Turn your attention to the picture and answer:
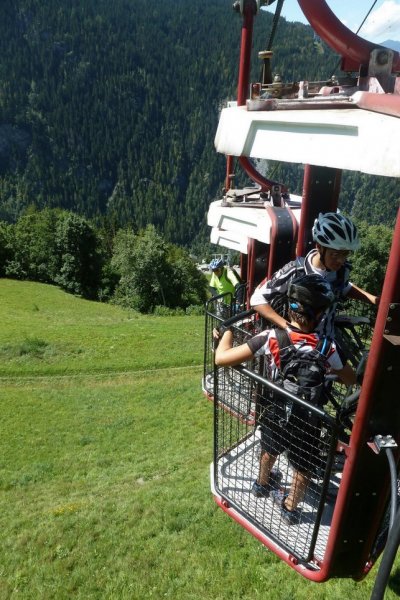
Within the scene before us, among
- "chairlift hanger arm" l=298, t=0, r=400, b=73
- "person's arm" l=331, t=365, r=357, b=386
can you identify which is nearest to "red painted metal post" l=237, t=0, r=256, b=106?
"chairlift hanger arm" l=298, t=0, r=400, b=73

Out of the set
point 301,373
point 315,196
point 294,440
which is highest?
point 315,196

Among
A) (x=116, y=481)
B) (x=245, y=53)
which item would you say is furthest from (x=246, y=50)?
(x=116, y=481)

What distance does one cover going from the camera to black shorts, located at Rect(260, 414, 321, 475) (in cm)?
332

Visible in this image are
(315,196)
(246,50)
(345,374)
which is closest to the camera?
(345,374)

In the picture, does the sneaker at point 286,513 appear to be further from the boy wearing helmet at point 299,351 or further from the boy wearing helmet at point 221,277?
the boy wearing helmet at point 221,277

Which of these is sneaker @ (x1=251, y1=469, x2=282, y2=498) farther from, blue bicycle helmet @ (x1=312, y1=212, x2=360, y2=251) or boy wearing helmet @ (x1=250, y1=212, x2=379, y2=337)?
blue bicycle helmet @ (x1=312, y1=212, x2=360, y2=251)

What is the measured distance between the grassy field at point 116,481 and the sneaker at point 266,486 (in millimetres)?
2615

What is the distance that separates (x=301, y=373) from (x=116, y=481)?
8028 millimetres

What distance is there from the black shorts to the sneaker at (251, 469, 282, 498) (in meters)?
0.33

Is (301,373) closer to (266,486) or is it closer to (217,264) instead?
(266,486)

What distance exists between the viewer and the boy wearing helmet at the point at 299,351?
3393mm

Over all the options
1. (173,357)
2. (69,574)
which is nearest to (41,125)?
(173,357)

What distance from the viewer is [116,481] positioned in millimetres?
10250

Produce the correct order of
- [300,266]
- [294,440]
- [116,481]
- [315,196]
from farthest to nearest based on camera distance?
[116,481] → [315,196] → [300,266] → [294,440]
